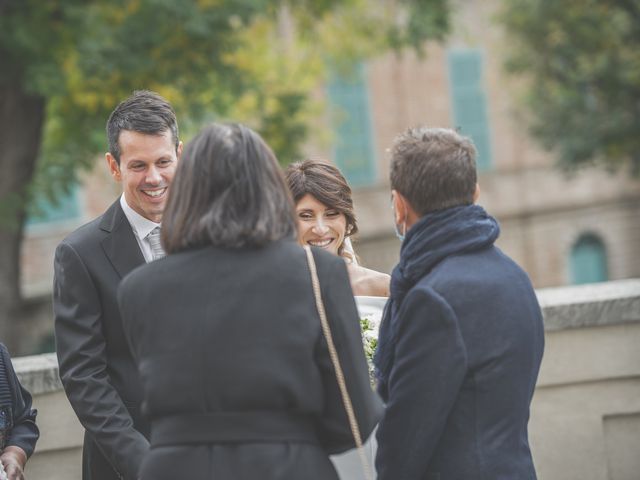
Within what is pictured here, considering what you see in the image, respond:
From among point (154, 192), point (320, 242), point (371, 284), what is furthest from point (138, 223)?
point (371, 284)

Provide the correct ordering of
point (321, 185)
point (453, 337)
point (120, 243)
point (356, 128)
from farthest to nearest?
1. point (356, 128)
2. point (321, 185)
3. point (120, 243)
4. point (453, 337)

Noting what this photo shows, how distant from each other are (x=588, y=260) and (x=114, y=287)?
78.6 feet

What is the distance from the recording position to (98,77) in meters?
9.16

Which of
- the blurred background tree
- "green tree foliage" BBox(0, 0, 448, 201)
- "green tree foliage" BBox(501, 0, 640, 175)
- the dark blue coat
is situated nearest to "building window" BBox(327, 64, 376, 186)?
"green tree foliage" BBox(501, 0, 640, 175)

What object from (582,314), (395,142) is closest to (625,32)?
(582,314)

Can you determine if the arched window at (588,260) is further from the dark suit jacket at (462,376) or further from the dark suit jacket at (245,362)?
the dark suit jacket at (245,362)

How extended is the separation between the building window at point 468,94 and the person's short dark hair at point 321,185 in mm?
21032

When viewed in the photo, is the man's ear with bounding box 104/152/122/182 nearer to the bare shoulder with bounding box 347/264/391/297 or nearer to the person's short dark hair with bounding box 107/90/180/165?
the person's short dark hair with bounding box 107/90/180/165

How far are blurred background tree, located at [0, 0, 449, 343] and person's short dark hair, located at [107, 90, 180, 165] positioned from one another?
5.74 meters

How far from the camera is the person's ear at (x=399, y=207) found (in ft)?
9.97

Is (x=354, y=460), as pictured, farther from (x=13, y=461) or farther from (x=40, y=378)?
(x=40, y=378)

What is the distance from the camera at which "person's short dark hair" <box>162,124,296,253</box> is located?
8.32 ft

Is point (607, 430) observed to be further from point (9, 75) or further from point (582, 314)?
point (9, 75)

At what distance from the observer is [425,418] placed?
2.88 meters
